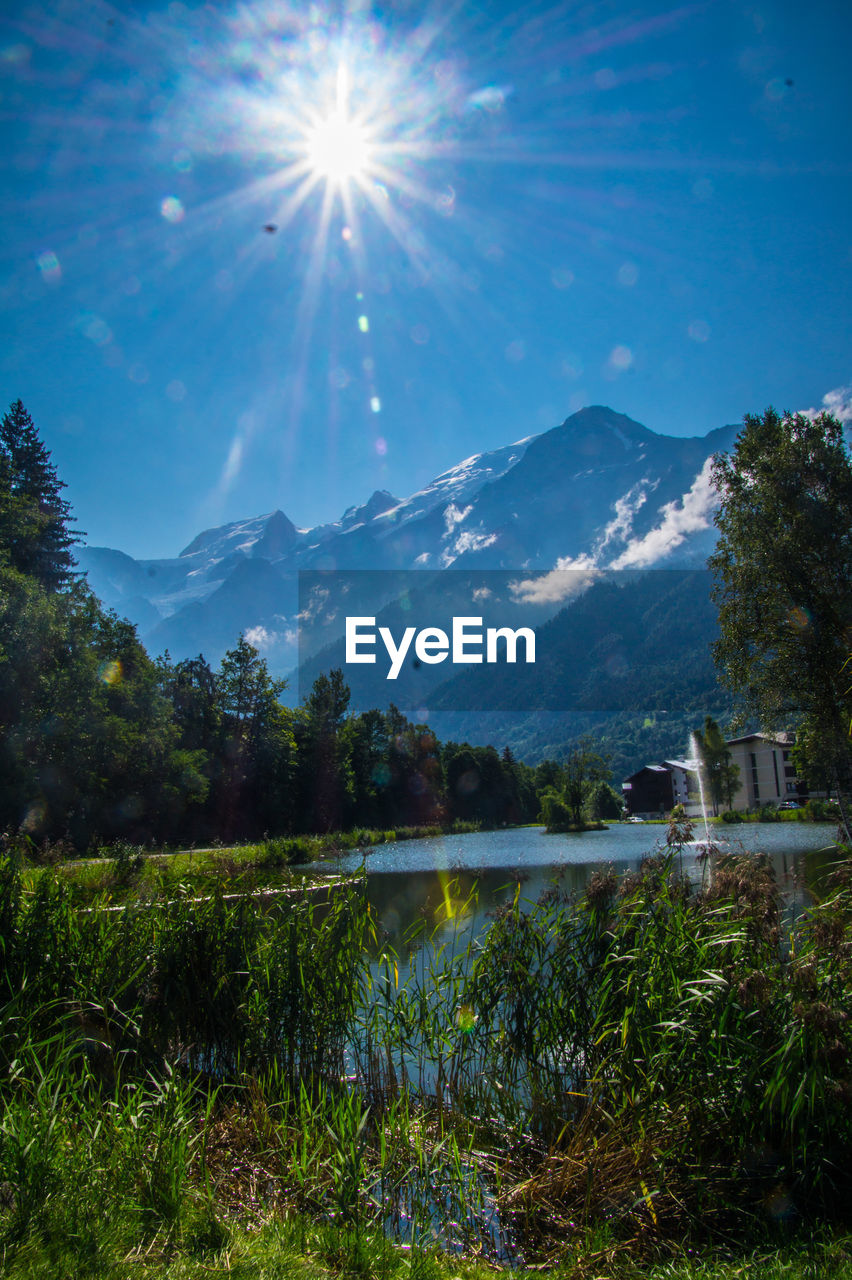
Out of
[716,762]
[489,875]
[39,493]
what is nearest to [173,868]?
[489,875]

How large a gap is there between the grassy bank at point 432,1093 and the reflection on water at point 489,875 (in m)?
0.81

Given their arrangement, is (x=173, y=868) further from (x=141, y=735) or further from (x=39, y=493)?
(x=39, y=493)

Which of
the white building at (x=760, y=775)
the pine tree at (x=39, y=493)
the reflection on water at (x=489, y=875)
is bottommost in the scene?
the reflection on water at (x=489, y=875)

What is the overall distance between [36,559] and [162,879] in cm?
3982

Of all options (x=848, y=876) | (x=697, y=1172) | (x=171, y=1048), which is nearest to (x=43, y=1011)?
(x=171, y=1048)

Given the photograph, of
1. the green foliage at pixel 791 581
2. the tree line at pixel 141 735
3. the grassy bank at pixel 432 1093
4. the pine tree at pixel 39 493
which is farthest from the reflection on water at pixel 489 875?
the pine tree at pixel 39 493

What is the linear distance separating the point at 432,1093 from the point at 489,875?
20.5m

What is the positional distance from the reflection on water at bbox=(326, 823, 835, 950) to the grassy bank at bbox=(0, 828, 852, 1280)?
805 millimetres

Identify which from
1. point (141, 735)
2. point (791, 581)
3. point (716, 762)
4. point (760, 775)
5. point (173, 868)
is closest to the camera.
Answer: point (173, 868)

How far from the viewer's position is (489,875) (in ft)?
84.2

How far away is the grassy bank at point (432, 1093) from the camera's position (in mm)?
3275

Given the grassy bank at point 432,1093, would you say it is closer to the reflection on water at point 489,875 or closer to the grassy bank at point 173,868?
the grassy bank at point 173,868

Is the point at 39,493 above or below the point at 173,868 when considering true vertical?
above

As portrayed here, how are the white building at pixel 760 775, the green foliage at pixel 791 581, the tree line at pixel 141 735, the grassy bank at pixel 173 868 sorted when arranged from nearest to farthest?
the grassy bank at pixel 173 868, the green foliage at pixel 791 581, the tree line at pixel 141 735, the white building at pixel 760 775
